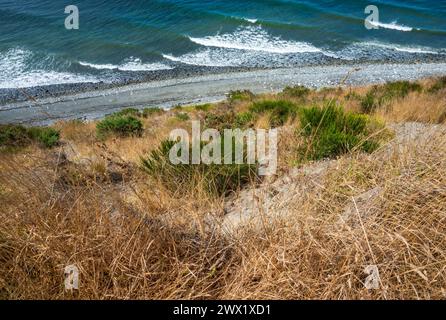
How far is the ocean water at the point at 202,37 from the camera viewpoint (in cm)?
2739

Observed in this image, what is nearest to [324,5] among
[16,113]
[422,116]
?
[16,113]

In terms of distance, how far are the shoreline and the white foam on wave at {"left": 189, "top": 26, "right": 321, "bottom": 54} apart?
297 cm

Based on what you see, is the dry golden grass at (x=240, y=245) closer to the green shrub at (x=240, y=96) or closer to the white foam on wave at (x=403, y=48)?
the green shrub at (x=240, y=96)

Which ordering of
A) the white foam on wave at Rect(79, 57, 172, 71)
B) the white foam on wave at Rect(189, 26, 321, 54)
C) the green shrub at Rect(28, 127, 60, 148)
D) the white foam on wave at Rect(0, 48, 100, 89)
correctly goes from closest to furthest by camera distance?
the green shrub at Rect(28, 127, 60, 148) < the white foam on wave at Rect(0, 48, 100, 89) < the white foam on wave at Rect(79, 57, 172, 71) < the white foam on wave at Rect(189, 26, 321, 54)

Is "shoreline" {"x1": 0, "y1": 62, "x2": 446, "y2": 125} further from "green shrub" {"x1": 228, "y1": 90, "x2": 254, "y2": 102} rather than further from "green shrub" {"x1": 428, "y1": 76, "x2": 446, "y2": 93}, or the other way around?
"green shrub" {"x1": 428, "y1": 76, "x2": 446, "y2": 93}

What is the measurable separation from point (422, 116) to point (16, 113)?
70.6ft

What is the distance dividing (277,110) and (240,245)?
8.38m

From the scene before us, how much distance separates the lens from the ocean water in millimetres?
27391

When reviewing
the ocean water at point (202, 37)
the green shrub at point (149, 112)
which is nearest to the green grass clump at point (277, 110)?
the green shrub at point (149, 112)

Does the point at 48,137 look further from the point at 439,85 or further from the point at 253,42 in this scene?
the point at 253,42

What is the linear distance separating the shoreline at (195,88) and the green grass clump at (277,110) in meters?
11.2

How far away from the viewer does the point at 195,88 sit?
2466cm

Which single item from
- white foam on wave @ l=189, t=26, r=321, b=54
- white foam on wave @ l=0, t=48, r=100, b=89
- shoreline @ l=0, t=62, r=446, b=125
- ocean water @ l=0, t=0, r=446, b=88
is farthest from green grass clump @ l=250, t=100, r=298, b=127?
white foam on wave @ l=189, t=26, r=321, b=54

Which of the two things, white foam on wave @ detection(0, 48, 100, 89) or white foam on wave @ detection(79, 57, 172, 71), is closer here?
white foam on wave @ detection(0, 48, 100, 89)
